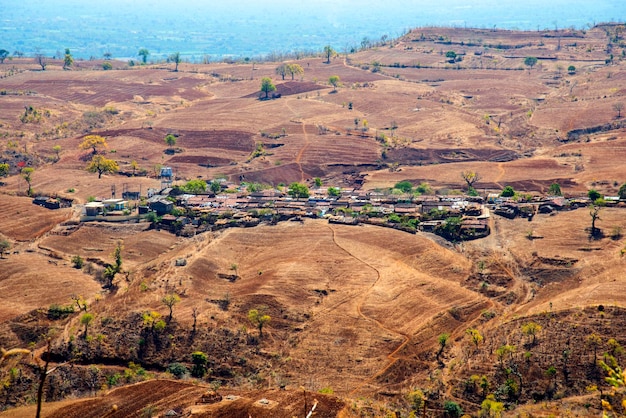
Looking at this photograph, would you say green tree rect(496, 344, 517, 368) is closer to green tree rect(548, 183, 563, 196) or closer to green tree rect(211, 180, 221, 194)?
green tree rect(548, 183, 563, 196)

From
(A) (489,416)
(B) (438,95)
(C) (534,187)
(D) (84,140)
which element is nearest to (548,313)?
(A) (489,416)

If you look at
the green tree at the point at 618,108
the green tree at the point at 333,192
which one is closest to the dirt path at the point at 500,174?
the green tree at the point at 333,192

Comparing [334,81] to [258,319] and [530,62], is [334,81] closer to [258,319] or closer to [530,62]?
[530,62]

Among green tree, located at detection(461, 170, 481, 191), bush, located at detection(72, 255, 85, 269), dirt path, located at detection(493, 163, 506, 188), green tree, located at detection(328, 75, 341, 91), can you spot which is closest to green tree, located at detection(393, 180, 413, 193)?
green tree, located at detection(461, 170, 481, 191)

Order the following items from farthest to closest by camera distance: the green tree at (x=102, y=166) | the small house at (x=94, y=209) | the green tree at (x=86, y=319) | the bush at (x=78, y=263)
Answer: the green tree at (x=102, y=166) → the small house at (x=94, y=209) → the bush at (x=78, y=263) → the green tree at (x=86, y=319)

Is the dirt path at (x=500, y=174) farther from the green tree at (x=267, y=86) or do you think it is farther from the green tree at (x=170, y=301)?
the green tree at (x=170, y=301)
